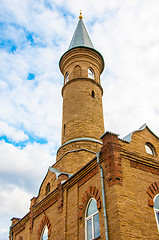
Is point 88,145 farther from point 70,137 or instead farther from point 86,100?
point 86,100

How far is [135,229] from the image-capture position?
9.01 metres

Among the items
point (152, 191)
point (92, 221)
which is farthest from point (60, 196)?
point (152, 191)

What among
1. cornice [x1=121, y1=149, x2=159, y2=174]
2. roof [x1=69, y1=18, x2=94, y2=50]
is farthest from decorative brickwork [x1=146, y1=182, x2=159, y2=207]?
roof [x1=69, y1=18, x2=94, y2=50]

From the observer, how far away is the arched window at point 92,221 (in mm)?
10320

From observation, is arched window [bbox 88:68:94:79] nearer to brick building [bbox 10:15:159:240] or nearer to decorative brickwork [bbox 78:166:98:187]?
brick building [bbox 10:15:159:240]

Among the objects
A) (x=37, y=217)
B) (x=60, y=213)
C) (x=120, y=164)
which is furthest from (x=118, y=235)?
(x=37, y=217)

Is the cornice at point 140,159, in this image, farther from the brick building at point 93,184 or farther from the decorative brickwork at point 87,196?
the decorative brickwork at point 87,196

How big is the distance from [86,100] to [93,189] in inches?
343

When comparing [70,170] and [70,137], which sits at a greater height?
[70,137]

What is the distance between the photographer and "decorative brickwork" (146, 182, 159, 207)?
33.4 feet

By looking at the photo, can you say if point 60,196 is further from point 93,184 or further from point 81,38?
point 81,38

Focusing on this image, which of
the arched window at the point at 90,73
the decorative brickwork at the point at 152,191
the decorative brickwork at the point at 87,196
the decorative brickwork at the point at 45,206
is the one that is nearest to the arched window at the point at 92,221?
the decorative brickwork at the point at 87,196

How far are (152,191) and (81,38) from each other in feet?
51.3

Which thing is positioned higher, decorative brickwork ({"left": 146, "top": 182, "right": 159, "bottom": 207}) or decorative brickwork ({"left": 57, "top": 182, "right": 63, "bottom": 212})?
decorative brickwork ({"left": 57, "top": 182, "right": 63, "bottom": 212})
